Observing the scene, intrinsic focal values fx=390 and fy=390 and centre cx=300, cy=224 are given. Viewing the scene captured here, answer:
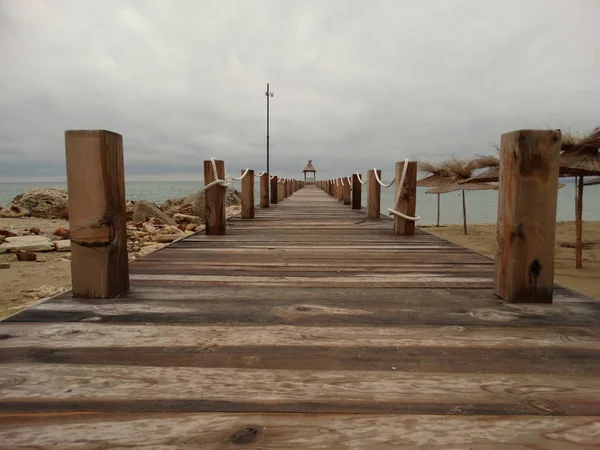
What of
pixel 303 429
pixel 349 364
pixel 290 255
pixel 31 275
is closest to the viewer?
pixel 303 429

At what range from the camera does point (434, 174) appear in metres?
19.3

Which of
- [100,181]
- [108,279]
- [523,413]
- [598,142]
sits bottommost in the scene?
[523,413]

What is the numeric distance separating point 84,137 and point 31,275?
214 inches

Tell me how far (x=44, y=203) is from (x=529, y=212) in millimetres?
20391

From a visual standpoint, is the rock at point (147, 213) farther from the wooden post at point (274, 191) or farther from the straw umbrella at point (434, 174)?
the straw umbrella at point (434, 174)

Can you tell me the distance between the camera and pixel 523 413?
127 cm

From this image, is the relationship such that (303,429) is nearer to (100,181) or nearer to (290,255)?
(100,181)

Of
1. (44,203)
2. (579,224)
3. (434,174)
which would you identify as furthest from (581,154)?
(44,203)

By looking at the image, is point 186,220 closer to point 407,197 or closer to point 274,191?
point 274,191

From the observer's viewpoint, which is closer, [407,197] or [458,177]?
[407,197]

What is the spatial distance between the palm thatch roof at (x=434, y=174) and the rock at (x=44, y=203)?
16.9 m

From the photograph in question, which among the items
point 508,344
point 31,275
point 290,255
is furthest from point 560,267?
point 31,275

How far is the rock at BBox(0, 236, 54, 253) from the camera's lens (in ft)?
27.3

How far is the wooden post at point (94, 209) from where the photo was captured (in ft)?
7.61
